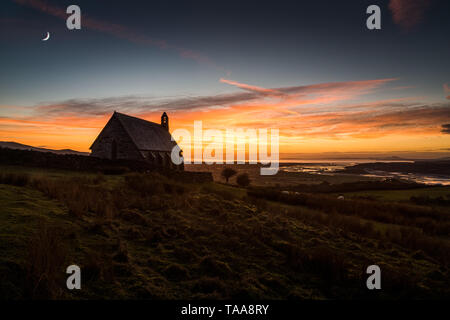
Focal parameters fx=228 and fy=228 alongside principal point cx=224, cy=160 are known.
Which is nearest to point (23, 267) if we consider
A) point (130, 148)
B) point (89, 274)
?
A: point (89, 274)

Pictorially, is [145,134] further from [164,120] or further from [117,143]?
[164,120]

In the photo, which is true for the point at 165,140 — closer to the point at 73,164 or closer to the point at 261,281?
the point at 73,164

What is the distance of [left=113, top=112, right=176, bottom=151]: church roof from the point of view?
33750 millimetres

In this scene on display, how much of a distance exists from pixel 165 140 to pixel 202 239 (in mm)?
39264

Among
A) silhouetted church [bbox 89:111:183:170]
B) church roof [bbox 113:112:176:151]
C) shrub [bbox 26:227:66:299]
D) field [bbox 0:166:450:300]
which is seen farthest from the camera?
church roof [bbox 113:112:176:151]

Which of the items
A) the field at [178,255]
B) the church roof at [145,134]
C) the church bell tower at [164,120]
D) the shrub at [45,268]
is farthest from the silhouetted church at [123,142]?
the shrub at [45,268]

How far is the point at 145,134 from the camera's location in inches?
1487

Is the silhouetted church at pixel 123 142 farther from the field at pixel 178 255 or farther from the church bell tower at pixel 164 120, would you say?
the field at pixel 178 255

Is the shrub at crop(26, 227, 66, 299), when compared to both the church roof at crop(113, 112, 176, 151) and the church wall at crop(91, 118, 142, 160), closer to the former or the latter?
the church wall at crop(91, 118, 142, 160)

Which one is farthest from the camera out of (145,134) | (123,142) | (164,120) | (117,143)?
(164,120)

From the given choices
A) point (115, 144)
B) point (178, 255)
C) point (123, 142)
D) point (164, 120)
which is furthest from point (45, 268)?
point (164, 120)

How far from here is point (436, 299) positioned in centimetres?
484

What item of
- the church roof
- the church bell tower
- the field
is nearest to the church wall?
the church roof

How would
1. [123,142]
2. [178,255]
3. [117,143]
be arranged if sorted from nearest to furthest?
[178,255]
[123,142]
[117,143]
